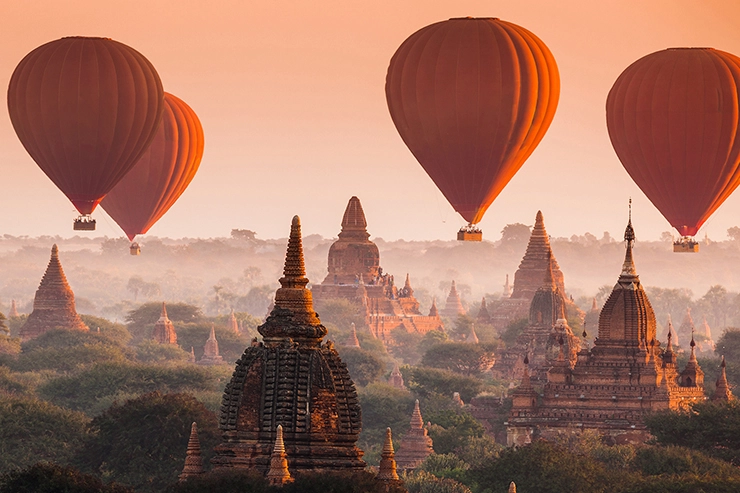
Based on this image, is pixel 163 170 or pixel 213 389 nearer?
pixel 163 170

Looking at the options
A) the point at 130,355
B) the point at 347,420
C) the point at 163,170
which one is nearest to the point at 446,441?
the point at 163,170

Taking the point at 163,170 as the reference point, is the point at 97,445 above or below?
below

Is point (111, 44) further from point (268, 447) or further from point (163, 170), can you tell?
point (268, 447)

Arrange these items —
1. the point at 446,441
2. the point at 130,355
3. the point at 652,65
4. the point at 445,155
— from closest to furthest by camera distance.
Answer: the point at 445,155
the point at 652,65
the point at 446,441
the point at 130,355

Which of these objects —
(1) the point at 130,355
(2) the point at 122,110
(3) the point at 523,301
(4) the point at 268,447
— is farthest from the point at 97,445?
(3) the point at 523,301

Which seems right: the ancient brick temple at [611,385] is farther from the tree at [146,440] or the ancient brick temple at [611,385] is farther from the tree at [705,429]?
the tree at [146,440]

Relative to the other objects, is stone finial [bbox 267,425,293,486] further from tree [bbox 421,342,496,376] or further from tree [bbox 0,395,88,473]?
tree [bbox 421,342,496,376]

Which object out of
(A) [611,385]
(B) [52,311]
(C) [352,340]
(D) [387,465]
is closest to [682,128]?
(A) [611,385]

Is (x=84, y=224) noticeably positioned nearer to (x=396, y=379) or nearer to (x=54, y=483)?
(x=54, y=483)

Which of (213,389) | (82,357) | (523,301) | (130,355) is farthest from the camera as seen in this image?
(523,301)
